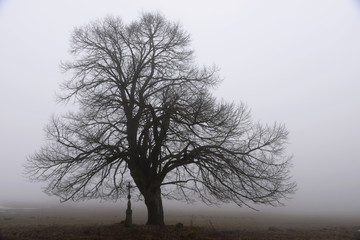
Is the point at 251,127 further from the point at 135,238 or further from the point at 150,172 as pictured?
the point at 135,238

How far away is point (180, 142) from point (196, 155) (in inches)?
41.7

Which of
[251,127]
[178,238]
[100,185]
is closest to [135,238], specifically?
[178,238]

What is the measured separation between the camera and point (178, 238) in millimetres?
12219

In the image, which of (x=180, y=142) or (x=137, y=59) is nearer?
(x=180, y=142)

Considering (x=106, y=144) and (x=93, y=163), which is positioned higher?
(x=106, y=144)

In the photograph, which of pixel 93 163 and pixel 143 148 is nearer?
pixel 93 163

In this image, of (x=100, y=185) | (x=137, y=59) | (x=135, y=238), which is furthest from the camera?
(x=137, y=59)

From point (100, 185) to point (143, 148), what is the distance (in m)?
2.91

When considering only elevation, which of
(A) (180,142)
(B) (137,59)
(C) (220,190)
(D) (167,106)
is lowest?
(C) (220,190)

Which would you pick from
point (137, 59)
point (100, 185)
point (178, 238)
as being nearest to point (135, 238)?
point (178, 238)

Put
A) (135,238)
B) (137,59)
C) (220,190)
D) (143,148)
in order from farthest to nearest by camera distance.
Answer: (137,59)
(143,148)
(220,190)
(135,238)

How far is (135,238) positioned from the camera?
1196cm

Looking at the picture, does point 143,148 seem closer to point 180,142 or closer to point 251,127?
point 180,142

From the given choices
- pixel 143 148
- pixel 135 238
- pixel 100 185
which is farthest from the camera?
pixel 143 148
